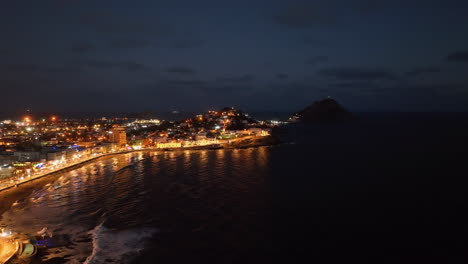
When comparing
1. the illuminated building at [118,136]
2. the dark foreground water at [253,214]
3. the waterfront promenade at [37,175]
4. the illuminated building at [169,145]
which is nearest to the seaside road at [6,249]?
the dark foreground water at [253,214]

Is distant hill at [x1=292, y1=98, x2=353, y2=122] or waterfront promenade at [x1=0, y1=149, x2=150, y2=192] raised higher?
distant hill at [x1=292, y1=98, x2=353, y2=122]

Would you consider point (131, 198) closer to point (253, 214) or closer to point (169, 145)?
point (253, 214)

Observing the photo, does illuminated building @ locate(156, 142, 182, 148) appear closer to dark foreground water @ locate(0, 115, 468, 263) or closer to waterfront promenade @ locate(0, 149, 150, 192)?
waterfront promenade @ locate(0, 149, 150, 192)

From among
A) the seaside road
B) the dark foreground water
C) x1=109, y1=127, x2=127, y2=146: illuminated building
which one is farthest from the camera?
x1=109, y1=127, x2=127, y2=146: illuminated building

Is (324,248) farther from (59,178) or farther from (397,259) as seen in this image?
(59,178)

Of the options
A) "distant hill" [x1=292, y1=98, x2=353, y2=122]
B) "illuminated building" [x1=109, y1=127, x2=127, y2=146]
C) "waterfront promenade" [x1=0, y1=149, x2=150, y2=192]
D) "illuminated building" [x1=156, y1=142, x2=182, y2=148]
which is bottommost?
"waterfront promenade" [x1=0, y1=149, x2=150, y2=192]

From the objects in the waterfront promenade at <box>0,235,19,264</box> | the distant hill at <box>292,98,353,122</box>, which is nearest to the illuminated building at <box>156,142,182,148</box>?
the waterfront promenade at <box>0,235,19,264</box>
